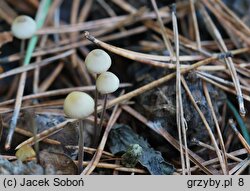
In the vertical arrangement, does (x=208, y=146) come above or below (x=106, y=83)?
below

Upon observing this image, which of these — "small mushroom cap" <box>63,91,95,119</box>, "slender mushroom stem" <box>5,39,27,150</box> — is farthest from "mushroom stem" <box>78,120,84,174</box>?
"slender mushroom stem" <box>5,39,27,150</box>

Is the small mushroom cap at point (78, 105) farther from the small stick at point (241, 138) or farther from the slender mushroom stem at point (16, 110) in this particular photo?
the small stick at point (241, 138)

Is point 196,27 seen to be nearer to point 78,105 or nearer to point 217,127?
point 217,127

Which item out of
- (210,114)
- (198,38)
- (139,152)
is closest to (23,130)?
(139,152)

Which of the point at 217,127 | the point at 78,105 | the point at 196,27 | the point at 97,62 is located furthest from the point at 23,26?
the point at 217,127

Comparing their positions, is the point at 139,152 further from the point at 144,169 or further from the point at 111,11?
the point at 111,11

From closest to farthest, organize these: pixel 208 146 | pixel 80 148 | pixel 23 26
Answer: pixel 80 148, pixel 208 146, pixel 23 26

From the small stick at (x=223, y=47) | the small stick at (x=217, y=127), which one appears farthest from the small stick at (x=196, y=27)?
the small stick at (x=217, y=127)

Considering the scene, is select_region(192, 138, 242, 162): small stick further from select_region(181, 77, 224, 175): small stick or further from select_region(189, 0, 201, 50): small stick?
select_region(189, 0, 201, 50): small stick
